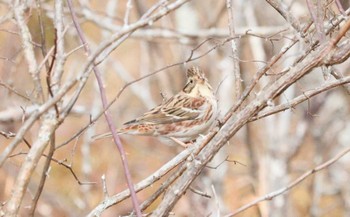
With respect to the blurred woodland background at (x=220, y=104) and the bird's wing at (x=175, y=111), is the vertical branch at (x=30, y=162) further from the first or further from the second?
the bird's wing at (x=175, y=111)

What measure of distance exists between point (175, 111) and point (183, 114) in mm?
87

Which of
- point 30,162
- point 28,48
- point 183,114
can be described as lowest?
point 30,162

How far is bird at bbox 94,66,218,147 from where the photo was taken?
539cm

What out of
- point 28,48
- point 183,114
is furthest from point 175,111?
point 28,48

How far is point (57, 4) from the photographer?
284 cm

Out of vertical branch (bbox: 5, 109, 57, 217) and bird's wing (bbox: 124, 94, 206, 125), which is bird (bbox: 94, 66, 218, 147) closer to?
bird's wing (bbox: 124, 94, 206, 125)

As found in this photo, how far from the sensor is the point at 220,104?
23.3ft

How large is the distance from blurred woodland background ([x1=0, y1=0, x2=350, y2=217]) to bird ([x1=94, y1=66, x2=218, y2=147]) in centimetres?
17

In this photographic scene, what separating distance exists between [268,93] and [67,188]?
6.64 metres

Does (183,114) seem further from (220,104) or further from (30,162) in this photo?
(30,162)

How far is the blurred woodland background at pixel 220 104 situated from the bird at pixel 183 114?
0.17 meters

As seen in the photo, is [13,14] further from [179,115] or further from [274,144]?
[274,144]

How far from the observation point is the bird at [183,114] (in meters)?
5.39

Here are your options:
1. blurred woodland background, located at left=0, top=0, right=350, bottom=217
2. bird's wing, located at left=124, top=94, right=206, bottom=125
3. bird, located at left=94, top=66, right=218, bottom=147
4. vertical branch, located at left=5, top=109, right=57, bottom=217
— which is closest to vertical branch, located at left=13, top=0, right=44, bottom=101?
blurred woodland background, located at left=0, top=0, right=350, bottom=217
